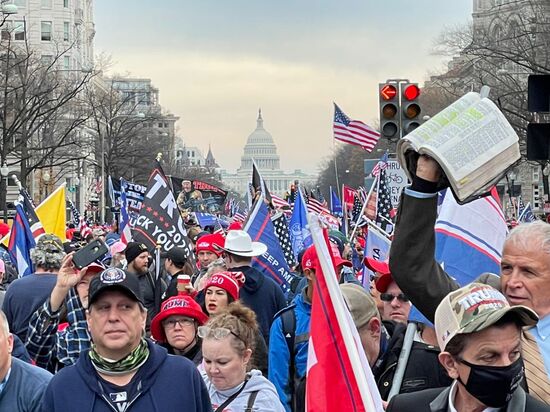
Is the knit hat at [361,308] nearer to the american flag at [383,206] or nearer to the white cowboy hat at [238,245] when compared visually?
the white cowboy hat at [238,245]

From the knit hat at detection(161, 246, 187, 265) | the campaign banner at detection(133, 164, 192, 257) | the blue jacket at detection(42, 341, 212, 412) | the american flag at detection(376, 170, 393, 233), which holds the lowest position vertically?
the american flag at detection(376, 170, 393, 233)

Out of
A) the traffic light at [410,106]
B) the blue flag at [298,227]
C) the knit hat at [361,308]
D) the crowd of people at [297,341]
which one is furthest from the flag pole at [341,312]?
the traffic light at [410,106]

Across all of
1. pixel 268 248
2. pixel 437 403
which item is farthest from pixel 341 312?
pixel 268 248

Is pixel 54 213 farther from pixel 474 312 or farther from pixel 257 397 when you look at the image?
pixel 474 312

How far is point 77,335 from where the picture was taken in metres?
6.92

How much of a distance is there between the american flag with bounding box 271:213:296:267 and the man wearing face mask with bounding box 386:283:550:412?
1142 cm

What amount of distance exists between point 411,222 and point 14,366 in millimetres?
2045

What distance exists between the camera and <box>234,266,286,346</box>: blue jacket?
9.34m

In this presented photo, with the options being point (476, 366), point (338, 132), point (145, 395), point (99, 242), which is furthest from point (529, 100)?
point (338, 132)

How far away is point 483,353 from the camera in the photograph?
3.54 metres

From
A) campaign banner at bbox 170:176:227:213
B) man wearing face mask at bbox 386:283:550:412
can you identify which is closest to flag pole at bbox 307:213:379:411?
man wearing face mask at bbox 386:283:550:412

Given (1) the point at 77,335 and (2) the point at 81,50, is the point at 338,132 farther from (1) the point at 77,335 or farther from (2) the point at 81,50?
(2) the point at 81,50

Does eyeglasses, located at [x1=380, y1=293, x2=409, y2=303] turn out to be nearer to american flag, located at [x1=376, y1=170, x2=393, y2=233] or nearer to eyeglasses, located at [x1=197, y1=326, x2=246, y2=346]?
eyeglasses, located at [x1=197, y1=326, x2=246, y2=346]

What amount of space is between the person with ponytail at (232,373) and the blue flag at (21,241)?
24.6 feet
